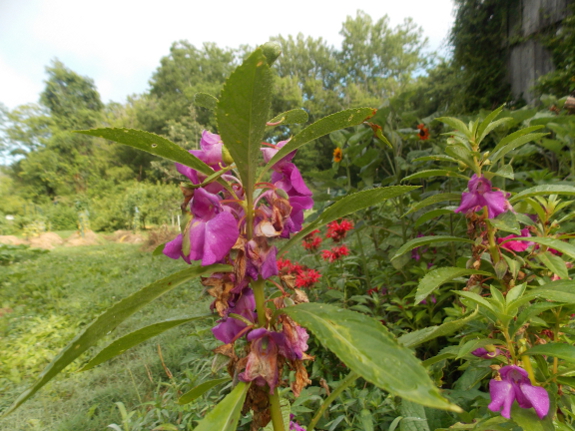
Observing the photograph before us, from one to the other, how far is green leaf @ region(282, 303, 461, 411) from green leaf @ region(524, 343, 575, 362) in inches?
17.5

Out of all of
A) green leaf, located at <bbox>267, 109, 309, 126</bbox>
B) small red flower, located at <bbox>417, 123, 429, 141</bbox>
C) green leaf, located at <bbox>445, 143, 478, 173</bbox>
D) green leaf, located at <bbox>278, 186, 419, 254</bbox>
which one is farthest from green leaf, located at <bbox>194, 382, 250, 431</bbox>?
small red flower, located at <bbox>417, 123, 429, 141</bbox>

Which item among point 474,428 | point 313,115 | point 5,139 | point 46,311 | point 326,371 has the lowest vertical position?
point 46,311

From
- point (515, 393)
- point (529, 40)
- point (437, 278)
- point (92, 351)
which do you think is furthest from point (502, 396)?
point (529, 40)

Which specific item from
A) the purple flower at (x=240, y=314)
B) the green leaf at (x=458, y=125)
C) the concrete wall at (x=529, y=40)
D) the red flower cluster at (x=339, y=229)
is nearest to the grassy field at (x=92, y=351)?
the purple flower at (x=240, y=314)

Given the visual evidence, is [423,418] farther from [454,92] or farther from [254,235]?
[454,92]

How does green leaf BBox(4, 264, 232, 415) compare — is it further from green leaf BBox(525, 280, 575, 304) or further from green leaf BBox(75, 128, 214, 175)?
green leaf BBox(525, 280, 575, 304)

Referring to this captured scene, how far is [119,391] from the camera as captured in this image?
6.01 feet

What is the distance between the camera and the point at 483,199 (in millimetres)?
862

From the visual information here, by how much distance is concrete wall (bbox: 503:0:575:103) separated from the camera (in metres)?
4.02

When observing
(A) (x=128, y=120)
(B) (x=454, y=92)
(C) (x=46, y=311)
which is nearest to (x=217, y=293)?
(C) (x=46, y=311)

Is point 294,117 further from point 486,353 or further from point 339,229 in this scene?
point 339,229

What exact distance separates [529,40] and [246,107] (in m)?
5.70

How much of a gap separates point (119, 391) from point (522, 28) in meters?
6.21

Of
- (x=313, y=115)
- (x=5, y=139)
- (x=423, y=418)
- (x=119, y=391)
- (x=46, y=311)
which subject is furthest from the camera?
(x=313, y=115)
